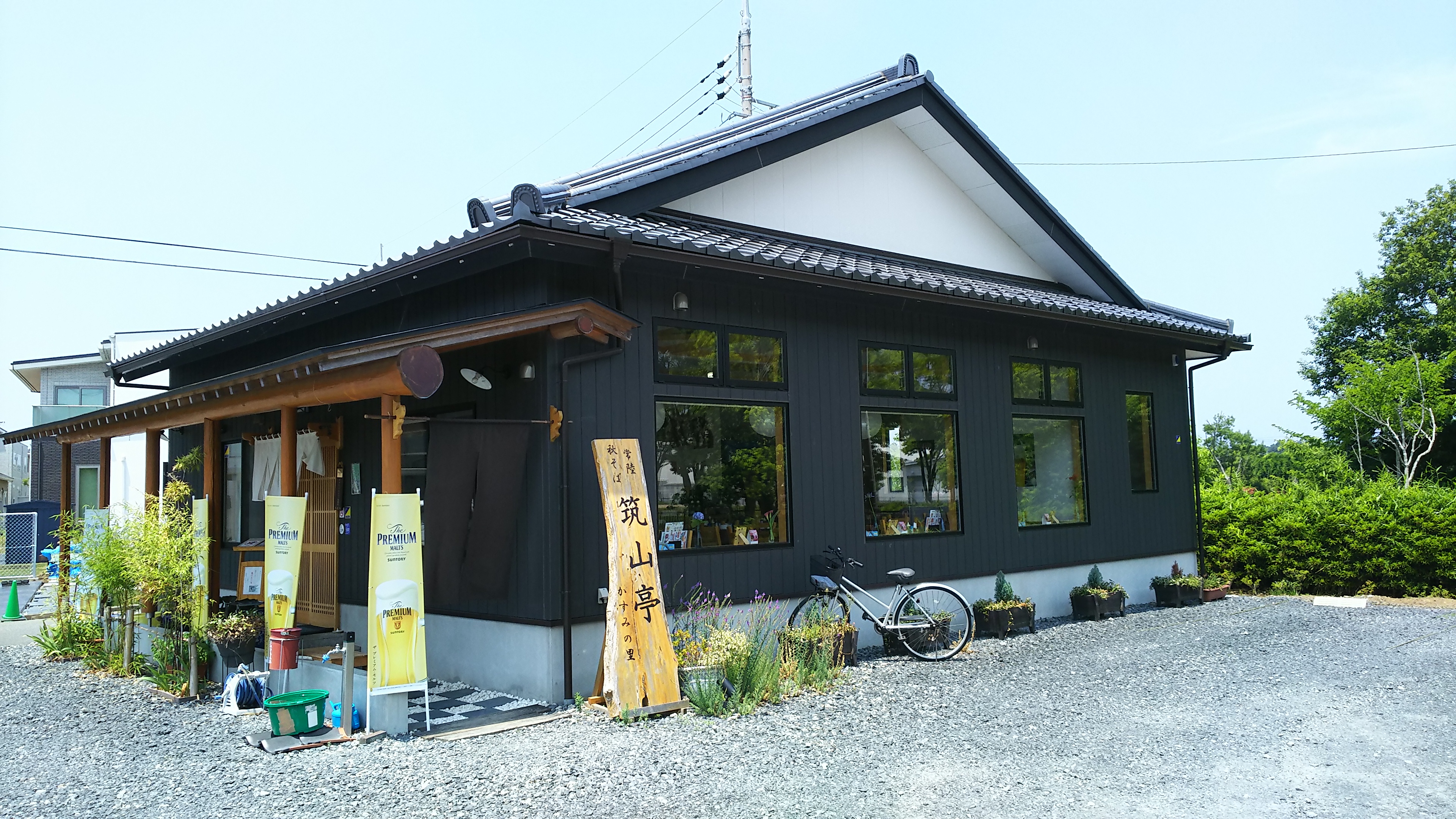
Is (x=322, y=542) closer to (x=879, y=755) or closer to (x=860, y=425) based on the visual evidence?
(x=860, y=425)

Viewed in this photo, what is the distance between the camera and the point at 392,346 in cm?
549

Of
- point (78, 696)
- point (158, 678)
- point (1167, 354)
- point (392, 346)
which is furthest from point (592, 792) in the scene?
point (1167, 354)

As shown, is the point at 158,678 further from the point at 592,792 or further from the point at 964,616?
the point at 964,616

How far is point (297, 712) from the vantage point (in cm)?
506

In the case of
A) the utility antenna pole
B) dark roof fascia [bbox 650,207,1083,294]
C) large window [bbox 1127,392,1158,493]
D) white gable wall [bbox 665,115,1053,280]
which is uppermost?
the utility antenna pole

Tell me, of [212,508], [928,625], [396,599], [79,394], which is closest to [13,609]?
[212,508]

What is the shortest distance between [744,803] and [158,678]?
16.1 feet

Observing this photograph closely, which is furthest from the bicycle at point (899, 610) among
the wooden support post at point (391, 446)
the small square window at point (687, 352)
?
the wooden support post at point (391, 446)

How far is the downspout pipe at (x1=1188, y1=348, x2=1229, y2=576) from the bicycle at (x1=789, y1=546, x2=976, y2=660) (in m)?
5.40

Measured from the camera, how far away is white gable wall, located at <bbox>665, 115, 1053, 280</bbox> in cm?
873

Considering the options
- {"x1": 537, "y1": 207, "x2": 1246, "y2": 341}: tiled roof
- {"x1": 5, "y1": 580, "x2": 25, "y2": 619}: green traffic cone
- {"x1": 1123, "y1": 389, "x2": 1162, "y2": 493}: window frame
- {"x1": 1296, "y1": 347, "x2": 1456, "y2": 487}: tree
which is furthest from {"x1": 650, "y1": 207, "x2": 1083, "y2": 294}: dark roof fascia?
{"x1": 1296, "y1": 347, "x2": 1456, "y2": 487}: tree

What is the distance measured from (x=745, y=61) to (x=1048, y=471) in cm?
1375

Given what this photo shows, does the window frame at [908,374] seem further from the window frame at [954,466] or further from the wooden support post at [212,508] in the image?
the wooden support post at [212,508]

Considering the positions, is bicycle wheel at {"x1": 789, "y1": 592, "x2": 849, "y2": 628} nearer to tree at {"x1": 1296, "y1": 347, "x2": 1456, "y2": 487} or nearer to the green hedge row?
the green hedge row
